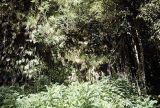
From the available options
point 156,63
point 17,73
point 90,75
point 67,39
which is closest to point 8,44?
point 17,73

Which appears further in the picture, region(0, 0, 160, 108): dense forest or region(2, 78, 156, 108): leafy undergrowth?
region(0, 0, 160, 108): dense forest

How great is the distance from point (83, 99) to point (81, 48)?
364 cm

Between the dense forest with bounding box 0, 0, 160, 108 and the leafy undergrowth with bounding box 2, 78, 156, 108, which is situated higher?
the dense forest with bounding box 0, 0, 160, 108

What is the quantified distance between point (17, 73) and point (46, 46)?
126cm

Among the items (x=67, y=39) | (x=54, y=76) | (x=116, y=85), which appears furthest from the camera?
(x=67, y=39)

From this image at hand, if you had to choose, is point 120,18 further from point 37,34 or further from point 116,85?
point 37,34

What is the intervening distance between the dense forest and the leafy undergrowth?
3 cm

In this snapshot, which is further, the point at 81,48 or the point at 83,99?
the point at 81,48

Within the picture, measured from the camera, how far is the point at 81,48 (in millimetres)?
10641

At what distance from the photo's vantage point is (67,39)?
35.2ft

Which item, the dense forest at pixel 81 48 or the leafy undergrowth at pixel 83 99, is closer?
the leafy undergrowth at pixel 83 99

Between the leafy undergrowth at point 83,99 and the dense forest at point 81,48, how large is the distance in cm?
3

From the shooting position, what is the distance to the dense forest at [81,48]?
8578 mm

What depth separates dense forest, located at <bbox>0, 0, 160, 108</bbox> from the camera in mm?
8578
